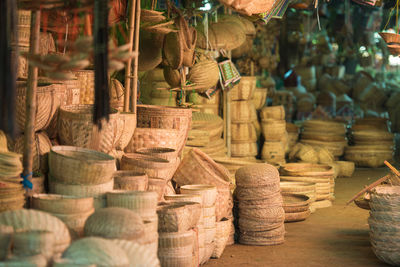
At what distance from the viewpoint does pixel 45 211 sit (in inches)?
132

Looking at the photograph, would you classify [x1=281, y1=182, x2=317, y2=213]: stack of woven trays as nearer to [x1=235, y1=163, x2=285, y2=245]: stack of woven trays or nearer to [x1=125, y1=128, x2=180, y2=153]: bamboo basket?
[x1=235, y1=163, x2=285, y2=245]: stack of woven trays

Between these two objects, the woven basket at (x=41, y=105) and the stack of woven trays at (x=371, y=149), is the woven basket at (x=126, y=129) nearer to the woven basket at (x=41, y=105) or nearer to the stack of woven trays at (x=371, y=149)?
the woven basket at (x=41, y=105)

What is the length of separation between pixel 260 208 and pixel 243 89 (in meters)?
3.30

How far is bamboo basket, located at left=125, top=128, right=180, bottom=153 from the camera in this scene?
4.89m

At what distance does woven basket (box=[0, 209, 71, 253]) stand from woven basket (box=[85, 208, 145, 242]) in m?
0.15

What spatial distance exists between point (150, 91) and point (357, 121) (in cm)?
558

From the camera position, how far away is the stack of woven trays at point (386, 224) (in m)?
4.61

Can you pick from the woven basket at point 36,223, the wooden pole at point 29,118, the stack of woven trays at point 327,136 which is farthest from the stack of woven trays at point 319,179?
the woven basket at point 36,223

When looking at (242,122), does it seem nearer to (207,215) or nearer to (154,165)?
(207,215)

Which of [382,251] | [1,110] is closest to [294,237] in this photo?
[382,251]

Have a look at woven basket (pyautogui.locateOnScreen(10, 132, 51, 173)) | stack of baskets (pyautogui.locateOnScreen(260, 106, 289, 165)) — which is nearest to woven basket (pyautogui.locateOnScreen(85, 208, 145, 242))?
woven basket (pyautogui.locateOnScreen(10, 132, 51, 173))

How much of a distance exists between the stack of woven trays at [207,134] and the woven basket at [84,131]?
2891mm

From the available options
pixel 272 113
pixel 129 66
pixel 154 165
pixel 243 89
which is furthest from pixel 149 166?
pixel 272 113

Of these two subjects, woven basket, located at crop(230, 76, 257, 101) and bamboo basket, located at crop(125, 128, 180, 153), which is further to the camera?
woven basket, located at crop(230, 76, 257, 101)
